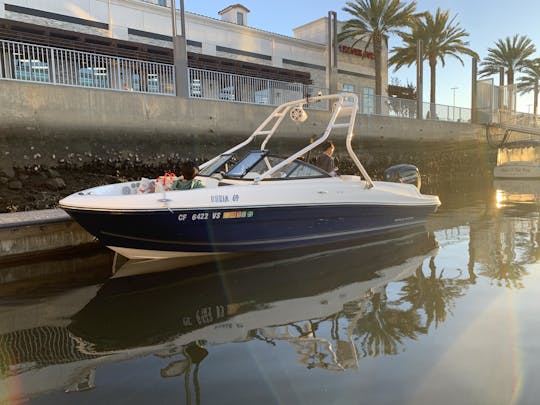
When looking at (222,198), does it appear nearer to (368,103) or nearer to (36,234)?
(36,234)

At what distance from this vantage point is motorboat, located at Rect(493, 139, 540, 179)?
20516 mm

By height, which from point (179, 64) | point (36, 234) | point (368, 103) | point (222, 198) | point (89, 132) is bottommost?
point (36, 234)

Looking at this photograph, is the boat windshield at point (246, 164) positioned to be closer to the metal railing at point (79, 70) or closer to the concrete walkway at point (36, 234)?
the concrete walkway at point (36, 234)

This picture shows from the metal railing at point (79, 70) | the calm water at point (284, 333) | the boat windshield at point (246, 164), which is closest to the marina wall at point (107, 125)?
the metal railing at point (79, 70)

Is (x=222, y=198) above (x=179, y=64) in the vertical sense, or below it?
below

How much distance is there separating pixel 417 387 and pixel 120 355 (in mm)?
2235

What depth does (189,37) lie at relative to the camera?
22.2 metres

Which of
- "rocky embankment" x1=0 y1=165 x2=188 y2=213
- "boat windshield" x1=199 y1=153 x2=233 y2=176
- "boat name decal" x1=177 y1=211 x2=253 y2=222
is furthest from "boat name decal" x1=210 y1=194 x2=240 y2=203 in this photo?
"rocky embankment" x1=0 y1=165 x2=188 y2=213

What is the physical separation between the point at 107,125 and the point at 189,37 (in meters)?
14.1

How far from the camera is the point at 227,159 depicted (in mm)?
6922

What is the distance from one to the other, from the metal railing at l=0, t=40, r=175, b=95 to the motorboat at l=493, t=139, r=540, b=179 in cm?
1803

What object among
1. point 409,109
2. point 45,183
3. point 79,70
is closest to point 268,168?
point 45,183

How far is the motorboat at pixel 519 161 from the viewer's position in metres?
20.5

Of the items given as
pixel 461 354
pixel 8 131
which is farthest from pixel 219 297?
pixel 8 131
